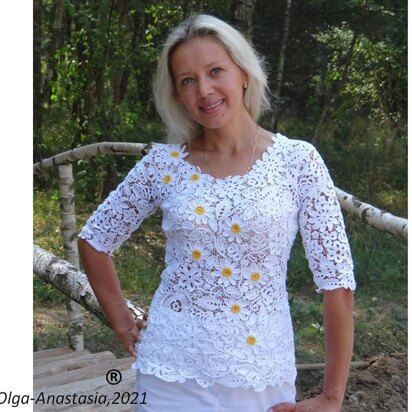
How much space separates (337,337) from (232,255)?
11.2 inches

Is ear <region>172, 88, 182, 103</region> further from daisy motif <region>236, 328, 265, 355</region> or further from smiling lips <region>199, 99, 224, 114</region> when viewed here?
daisy motif <region>236, 328, 265, 355</region>

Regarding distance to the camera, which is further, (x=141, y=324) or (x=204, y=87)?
(x=141, y=324)

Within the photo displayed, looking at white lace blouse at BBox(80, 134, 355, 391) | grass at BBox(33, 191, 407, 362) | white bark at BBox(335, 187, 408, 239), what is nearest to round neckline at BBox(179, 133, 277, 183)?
white lace blouse at BBox(80, 134, 355, 391)

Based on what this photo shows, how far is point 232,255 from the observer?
4.82ft

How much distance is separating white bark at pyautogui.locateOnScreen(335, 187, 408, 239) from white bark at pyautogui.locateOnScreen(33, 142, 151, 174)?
0.84 meters

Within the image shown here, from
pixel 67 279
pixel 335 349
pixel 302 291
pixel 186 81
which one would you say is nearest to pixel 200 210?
pixel 186 81

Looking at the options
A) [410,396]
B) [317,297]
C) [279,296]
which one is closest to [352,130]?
[317,297]

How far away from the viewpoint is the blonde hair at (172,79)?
1.55m

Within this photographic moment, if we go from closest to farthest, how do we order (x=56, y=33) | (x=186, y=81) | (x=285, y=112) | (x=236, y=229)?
(x=236, y=229)
(x=186, y=81)
(x=56, y=33)
(x=285, y=112)

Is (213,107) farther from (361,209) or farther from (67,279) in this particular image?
(67,279)

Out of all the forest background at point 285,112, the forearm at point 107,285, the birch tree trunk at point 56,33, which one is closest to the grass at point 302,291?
the forest background at point 285,112

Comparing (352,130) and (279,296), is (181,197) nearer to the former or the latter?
(279,296)

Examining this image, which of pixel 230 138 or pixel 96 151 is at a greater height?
pixel 230 138

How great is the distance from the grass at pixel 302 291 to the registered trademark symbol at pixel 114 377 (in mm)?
1435
